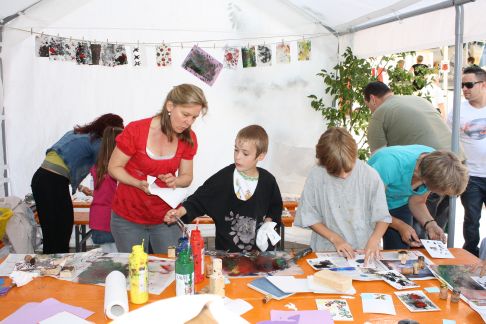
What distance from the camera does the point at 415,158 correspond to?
2.53m

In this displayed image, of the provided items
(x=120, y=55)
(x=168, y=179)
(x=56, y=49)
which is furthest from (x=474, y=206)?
(x=56, y=49)

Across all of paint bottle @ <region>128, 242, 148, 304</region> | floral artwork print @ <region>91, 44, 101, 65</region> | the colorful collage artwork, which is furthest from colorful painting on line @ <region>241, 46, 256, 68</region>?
paint bottle @ <region>128, 242, 148, 304</region>

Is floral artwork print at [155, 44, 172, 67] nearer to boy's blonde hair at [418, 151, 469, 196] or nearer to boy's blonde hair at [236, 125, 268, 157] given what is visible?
boy's blonde hair at [236, 125, 268, 157]

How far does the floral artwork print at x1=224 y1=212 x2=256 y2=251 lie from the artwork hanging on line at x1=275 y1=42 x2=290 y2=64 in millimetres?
2580

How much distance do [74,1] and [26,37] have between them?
21.7 inches

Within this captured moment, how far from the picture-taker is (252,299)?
5.78ft

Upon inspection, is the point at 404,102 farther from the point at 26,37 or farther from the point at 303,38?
the point at 26,37

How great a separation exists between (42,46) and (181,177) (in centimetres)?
247

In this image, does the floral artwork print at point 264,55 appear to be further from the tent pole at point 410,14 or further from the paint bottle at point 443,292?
the paint bottle at point 443,292

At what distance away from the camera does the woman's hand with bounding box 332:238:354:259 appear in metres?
2.19

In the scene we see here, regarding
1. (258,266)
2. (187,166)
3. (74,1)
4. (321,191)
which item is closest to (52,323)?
(258,266)

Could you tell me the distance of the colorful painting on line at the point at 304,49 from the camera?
177 inches

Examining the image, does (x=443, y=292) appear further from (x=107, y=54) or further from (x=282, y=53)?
(x=107, y=54)

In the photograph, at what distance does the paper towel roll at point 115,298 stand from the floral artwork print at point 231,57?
310cm
